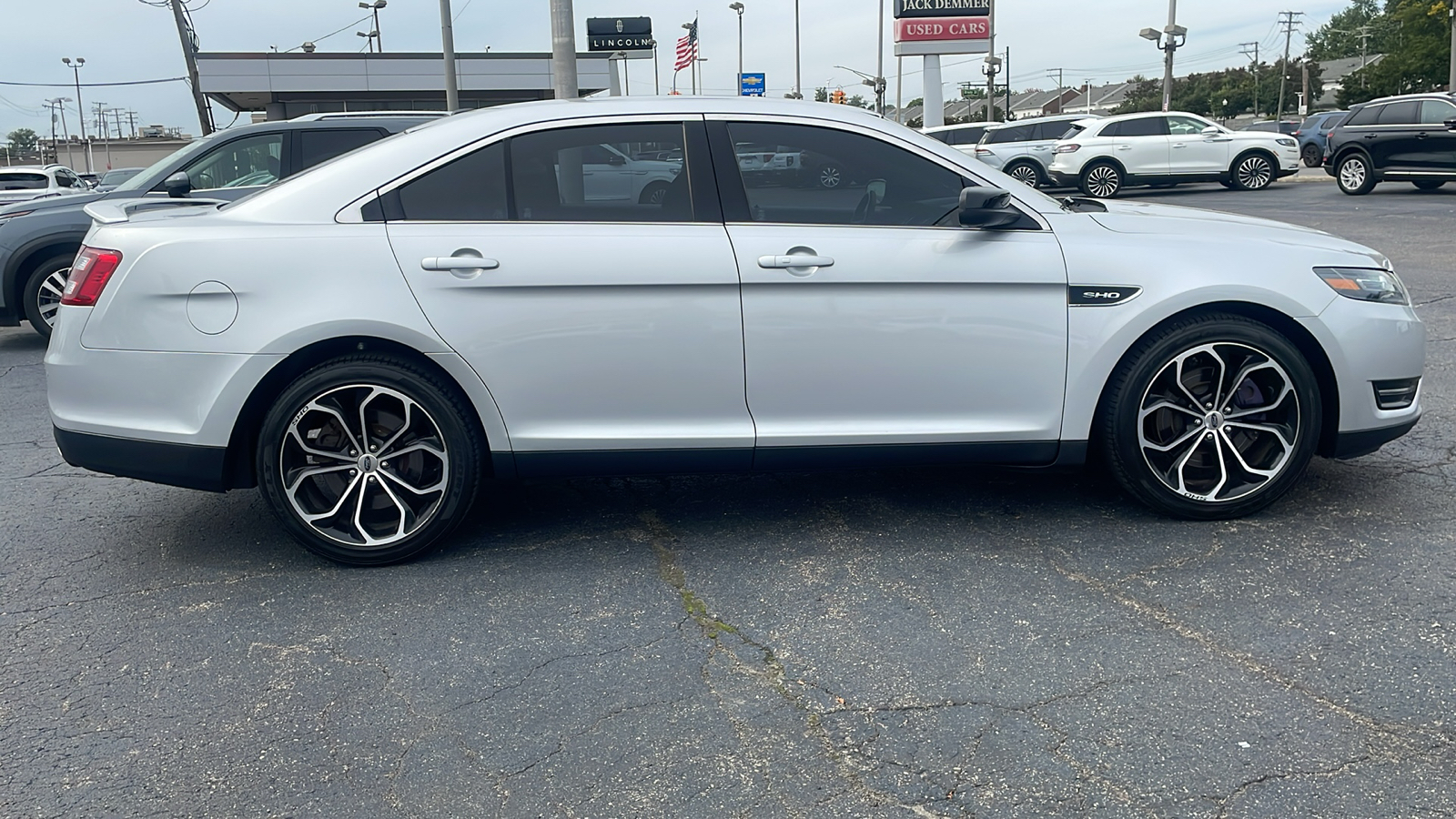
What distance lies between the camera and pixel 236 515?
15.6 ft

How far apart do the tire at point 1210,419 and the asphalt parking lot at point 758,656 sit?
161 millimetres

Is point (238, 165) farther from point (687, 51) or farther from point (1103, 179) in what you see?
point (687, 51)

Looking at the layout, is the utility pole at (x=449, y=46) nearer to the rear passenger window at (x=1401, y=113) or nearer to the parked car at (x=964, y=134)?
the parked car at (x=964, y=134)

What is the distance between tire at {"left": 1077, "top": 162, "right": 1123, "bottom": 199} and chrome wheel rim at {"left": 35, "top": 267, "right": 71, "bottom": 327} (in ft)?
63.9

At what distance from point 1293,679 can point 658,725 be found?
66.4 inches

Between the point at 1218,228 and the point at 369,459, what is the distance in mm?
3225

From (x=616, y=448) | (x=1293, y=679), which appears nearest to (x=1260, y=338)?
(x=1293, y=679)

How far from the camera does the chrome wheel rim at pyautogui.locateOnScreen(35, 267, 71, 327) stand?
29.1 ft

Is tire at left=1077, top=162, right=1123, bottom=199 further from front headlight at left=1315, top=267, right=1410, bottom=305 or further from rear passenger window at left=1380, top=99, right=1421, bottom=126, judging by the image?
front headlight at left=1315, top=267, right=1410, bottom=305

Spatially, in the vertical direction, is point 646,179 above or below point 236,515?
above

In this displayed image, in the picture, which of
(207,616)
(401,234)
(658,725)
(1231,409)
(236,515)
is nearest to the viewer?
(658,725)

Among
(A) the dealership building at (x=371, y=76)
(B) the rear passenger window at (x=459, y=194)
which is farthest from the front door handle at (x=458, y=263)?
(A) the dealership building at (x=371, y=76)

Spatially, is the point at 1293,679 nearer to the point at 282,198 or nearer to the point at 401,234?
the point at 401,234

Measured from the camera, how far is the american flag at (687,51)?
4153cm
